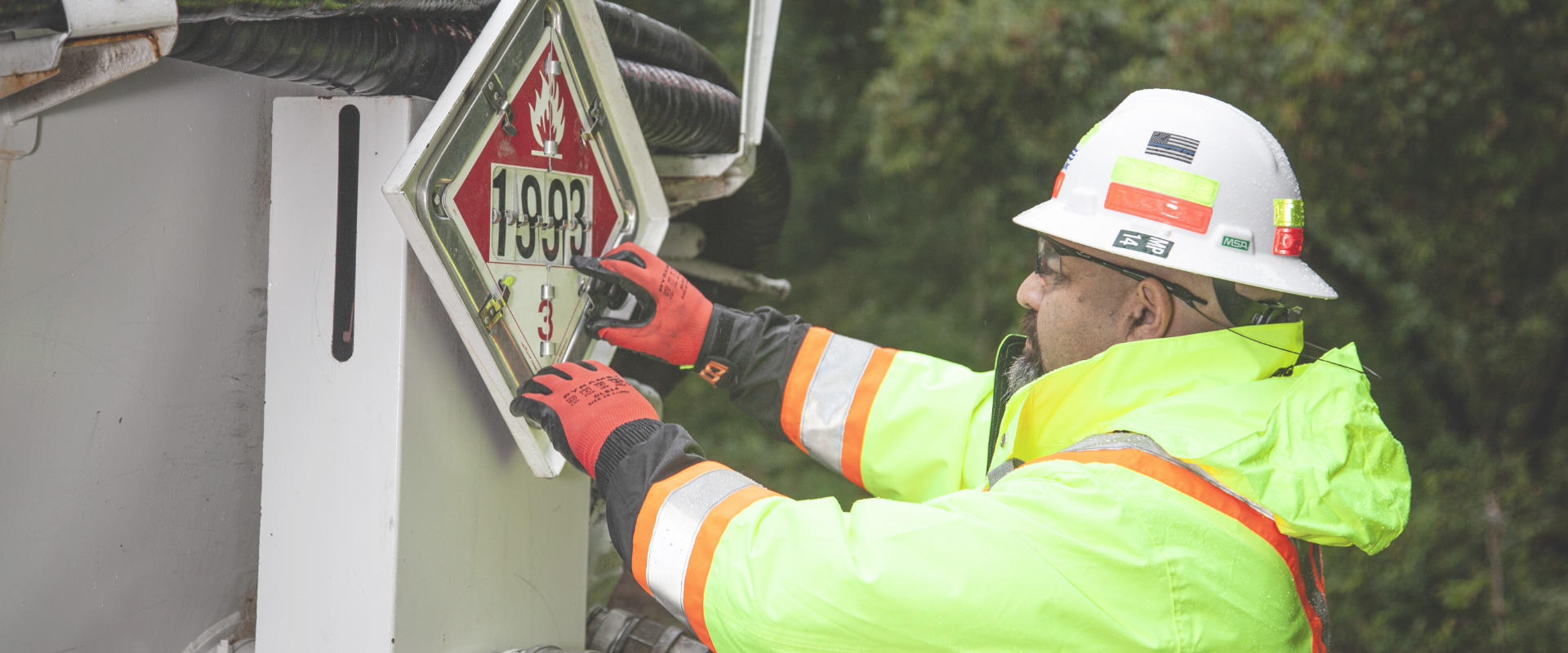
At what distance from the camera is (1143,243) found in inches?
65.2

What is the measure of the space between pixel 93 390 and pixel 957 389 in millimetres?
1370

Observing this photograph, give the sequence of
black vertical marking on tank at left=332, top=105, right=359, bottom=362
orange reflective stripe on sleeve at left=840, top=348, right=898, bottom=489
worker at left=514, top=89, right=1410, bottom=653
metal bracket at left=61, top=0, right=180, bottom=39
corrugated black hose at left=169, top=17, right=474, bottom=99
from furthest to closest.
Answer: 1. orange reflective stripe on sleeve at left=840, top=348, right=898, bottom=489
2. black vertical marking on tank at left=332, top=105, right=359, bottom=362
3. worker at left=514, top=89, right=1410, bottom=653
4. corrugated black hose at left=169, top=17, right=474, bottom=99
5. metal bracket at left=61, top=0, right=180, bottom=39

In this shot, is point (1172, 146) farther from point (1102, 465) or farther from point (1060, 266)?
point (1102, 465)

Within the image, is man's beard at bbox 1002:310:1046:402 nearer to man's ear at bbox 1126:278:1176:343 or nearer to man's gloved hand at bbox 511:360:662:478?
man's ear at bbox 1126:278:1176:343

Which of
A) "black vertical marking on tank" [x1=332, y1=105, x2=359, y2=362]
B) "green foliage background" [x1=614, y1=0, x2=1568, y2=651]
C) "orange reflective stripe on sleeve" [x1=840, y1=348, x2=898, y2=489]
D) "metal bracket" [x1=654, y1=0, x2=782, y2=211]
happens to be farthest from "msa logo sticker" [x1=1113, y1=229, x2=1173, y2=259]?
"green foliage background" [x1=614, y1=0, x2=1568, y2=651]

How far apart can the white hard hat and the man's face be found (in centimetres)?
7

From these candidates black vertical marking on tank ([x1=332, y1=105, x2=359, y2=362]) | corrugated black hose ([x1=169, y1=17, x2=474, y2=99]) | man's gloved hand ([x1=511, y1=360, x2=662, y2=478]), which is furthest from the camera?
man's gloved hand ([x1=511, y1=360, x2=662, y2=478])

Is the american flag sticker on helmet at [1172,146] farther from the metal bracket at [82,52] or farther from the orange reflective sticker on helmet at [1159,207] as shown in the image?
the metal bracket at [82,52]

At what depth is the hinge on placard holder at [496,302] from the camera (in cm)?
148

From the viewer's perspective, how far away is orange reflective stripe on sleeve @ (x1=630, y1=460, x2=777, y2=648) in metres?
1.38

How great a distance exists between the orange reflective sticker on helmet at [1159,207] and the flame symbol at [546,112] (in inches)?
34.0

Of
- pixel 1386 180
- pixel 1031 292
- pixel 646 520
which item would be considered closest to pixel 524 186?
pixel 646 520

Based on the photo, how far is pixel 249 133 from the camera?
1501mm

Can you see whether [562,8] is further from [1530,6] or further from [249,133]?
[1530,6]
